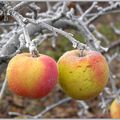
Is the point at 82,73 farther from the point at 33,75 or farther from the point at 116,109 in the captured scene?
the point at 116,109

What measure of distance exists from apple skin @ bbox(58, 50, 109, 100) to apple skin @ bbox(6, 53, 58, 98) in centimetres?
4

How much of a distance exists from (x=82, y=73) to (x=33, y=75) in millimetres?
113

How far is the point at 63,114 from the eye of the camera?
4.99 m

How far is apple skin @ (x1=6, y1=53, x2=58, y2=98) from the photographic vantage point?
0.99 meters

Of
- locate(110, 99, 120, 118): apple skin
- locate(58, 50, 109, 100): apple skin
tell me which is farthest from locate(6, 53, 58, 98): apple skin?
locate(110, 99, 120, 118): apple skin

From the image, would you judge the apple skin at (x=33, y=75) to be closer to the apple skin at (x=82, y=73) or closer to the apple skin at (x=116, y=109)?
the apple skin at (x=82, y=73)

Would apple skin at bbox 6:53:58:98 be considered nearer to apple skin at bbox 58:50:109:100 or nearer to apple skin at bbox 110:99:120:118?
apple skin at bbox 58:50:109:100

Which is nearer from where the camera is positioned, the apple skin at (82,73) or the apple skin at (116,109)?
the apple skin at (82,73)

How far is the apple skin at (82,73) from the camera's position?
103cm

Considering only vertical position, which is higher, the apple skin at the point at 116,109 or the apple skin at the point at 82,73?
the apple skin at the point at 82,73

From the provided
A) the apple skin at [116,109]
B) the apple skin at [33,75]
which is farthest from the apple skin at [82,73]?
the apple skin at [116,109]

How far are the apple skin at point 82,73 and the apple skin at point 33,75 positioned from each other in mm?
40

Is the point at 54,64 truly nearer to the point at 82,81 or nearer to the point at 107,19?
the point at 82,81

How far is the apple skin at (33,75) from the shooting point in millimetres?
994
